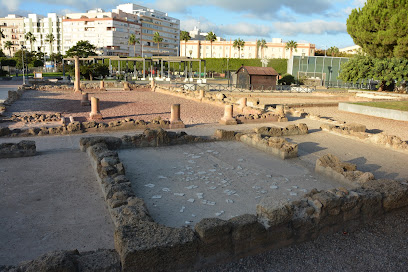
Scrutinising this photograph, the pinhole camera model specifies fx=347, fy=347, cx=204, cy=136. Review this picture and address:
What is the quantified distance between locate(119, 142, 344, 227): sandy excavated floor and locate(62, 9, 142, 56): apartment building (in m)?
89.1

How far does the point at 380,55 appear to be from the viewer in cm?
1909

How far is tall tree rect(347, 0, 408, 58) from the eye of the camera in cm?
1686

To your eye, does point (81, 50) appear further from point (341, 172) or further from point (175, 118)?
point (341, 172)

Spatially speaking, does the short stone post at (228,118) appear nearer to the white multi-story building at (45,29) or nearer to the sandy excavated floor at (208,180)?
the sandy excavated floor at (208,180)

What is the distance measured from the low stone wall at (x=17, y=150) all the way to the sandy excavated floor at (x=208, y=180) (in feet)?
7.06

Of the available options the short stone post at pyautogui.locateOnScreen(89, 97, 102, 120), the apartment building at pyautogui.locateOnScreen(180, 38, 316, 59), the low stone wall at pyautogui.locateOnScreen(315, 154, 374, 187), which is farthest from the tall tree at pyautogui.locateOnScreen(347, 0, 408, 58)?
the apartment building at pyautogui.locateOnScreen(180, 38, 316, 59)

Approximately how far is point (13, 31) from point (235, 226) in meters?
130

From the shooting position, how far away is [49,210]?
5.36 m

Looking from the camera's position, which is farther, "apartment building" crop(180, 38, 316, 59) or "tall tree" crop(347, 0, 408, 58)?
"apartment building" crop(180, 38, 316, 59)

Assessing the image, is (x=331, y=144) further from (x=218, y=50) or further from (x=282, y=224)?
(x=218, y=50)

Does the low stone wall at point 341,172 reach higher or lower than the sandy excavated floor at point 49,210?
higher

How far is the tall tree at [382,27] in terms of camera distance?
16859 millimetres

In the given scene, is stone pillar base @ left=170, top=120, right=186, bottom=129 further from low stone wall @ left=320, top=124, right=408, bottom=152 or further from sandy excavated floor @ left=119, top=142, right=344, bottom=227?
low stone wall @ left=320, top=124, right=408, bottom=152

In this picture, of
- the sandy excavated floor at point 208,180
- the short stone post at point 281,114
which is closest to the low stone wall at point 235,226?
the sandy excavated floor at point 208,180
